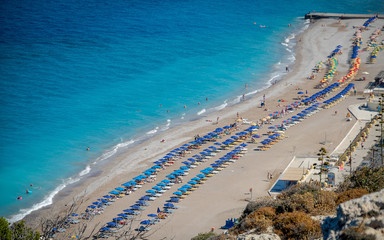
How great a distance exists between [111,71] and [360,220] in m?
65.0

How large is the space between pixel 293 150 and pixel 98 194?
17.1 meters

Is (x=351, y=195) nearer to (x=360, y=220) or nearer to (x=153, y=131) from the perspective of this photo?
(x=360, y=220)

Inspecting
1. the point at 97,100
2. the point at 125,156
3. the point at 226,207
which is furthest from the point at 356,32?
the point at 226,207

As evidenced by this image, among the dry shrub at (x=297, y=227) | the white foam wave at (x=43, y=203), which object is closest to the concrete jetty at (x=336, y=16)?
the white foam wave at (x=43, y=203)

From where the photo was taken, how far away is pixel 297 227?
587 inches

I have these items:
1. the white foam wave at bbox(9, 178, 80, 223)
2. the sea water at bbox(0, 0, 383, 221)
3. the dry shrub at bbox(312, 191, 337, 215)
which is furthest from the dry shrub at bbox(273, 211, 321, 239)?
the sea water at bbox(0, 0, 383, 221)

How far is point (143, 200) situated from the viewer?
3556cm

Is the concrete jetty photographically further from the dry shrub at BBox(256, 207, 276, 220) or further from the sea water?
the dry shrub at BBox(256, 207, 276, 220)

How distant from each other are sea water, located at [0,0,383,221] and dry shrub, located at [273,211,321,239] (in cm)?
2577

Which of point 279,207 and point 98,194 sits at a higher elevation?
point 279,207

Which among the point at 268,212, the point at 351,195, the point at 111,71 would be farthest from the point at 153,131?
the point at 351,195

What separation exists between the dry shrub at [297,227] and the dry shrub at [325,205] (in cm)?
164

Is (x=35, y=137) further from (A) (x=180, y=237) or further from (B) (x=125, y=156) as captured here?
(A) (x=180, y=237)

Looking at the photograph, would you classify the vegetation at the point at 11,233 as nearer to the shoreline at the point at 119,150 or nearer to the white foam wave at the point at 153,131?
the shoreline at the point at 119,150
